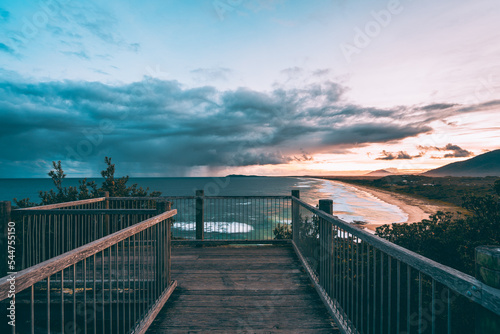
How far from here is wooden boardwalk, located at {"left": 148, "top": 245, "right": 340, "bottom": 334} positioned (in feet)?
10.8

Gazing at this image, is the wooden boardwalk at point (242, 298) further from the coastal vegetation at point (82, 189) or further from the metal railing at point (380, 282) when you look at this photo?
the coastal vegetation at point (82, 189)

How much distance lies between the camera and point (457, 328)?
21.9 feet

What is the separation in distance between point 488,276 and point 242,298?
340 cm

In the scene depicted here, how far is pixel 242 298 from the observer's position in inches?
157

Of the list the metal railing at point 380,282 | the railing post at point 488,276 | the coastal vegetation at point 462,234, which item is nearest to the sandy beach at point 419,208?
the coastal vegetation at point 462,234

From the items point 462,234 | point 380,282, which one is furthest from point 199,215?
point 462,234

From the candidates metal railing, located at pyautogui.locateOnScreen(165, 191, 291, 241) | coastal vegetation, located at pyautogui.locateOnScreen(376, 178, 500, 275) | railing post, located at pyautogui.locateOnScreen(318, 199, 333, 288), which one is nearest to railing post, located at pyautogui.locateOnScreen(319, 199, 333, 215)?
railing post, located at pyautogui.locateOnScreen(318, 199, 333, 288)

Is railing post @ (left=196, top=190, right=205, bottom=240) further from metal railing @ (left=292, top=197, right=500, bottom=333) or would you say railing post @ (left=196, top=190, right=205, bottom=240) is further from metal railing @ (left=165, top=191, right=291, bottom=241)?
metal railing @ (left=292, top=197, right=500, bottom=333)

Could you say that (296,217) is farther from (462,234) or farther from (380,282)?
(462,234)

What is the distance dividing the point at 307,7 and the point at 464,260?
8.98m

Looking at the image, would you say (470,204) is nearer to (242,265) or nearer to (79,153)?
(242,265)

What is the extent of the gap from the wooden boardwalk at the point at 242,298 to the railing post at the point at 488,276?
2323 mm

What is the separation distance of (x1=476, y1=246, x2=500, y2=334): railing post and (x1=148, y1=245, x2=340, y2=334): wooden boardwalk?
232cm

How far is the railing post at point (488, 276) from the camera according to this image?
1153 mm
